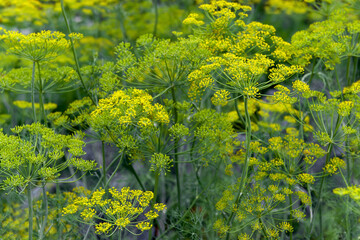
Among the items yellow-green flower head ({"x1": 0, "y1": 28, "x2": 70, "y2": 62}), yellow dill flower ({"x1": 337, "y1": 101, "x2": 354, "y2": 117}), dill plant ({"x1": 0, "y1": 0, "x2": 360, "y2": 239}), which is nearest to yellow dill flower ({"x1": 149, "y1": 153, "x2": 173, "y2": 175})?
dill plant ({"x1": 0, "y1": 0, "x2": 360, "y2": 239})

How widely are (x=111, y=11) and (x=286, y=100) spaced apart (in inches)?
107

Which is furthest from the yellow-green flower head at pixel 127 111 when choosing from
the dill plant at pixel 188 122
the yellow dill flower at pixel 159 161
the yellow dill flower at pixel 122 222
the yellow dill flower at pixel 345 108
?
the yellow dill flower at pixel 345 108

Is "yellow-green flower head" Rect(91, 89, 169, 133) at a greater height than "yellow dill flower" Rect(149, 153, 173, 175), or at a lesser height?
greater

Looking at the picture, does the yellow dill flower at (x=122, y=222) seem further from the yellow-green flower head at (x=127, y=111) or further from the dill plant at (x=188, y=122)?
the yellow-green flower head at (x=127, y=111)

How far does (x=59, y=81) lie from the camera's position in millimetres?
2387

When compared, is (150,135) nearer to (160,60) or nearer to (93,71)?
(160,60)

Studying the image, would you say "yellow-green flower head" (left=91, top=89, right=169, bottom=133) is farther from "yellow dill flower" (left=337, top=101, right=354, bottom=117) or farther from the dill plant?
"yellow dill flower" (left=337, top=101, right=354, bottom=117)

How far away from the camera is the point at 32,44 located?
1.96m

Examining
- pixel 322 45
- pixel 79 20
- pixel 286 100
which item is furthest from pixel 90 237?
pixel 79 20

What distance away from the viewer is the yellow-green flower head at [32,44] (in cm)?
193

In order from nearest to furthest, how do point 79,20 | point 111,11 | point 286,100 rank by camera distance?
point 286,100, point 111,11, point 79,20

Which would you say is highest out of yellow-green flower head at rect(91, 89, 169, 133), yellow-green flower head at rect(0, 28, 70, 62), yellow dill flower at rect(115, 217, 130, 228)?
yellow-green flower head at rect(0, 28, 70, 62)

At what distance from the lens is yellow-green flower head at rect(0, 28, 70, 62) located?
1.93 m

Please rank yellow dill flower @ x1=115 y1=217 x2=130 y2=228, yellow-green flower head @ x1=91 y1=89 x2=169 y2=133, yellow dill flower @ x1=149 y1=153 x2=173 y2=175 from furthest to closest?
yellow dill flower @ x1=149 y1=153 x2=173 y2=175 < yellow-green flower head @ x1=91 y1=89 x2=169 y2=133 < yellow dill flower @ x1=115 y1=217 x2=130 y2=228
